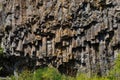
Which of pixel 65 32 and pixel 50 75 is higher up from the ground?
pixel 65 32

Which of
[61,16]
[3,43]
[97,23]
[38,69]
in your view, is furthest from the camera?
[3,43]

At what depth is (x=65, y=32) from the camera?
1538 inches

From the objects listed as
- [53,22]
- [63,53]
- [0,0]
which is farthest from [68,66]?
[0,0]

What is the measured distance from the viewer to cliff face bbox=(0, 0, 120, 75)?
36.4 meters

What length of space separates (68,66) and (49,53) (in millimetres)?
2411

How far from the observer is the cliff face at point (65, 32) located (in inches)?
1435

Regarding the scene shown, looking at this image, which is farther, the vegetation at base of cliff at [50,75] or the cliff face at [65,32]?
the cliff face at [65,32]

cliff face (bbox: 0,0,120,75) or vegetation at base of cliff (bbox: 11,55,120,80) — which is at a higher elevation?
cliff face (bbox: 0,0,120,75)

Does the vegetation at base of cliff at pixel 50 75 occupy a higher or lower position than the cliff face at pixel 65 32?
lower

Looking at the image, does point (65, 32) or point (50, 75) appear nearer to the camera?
point (65, 32)

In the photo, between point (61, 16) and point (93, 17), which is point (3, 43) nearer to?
point (61, 16)

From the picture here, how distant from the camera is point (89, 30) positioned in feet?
123

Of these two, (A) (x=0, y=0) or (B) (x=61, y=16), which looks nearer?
(B) (x=61, y=16)

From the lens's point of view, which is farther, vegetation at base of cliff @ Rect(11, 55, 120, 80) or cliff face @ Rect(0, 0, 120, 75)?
cliff face @ Rect(0, 0, 120, 75)
